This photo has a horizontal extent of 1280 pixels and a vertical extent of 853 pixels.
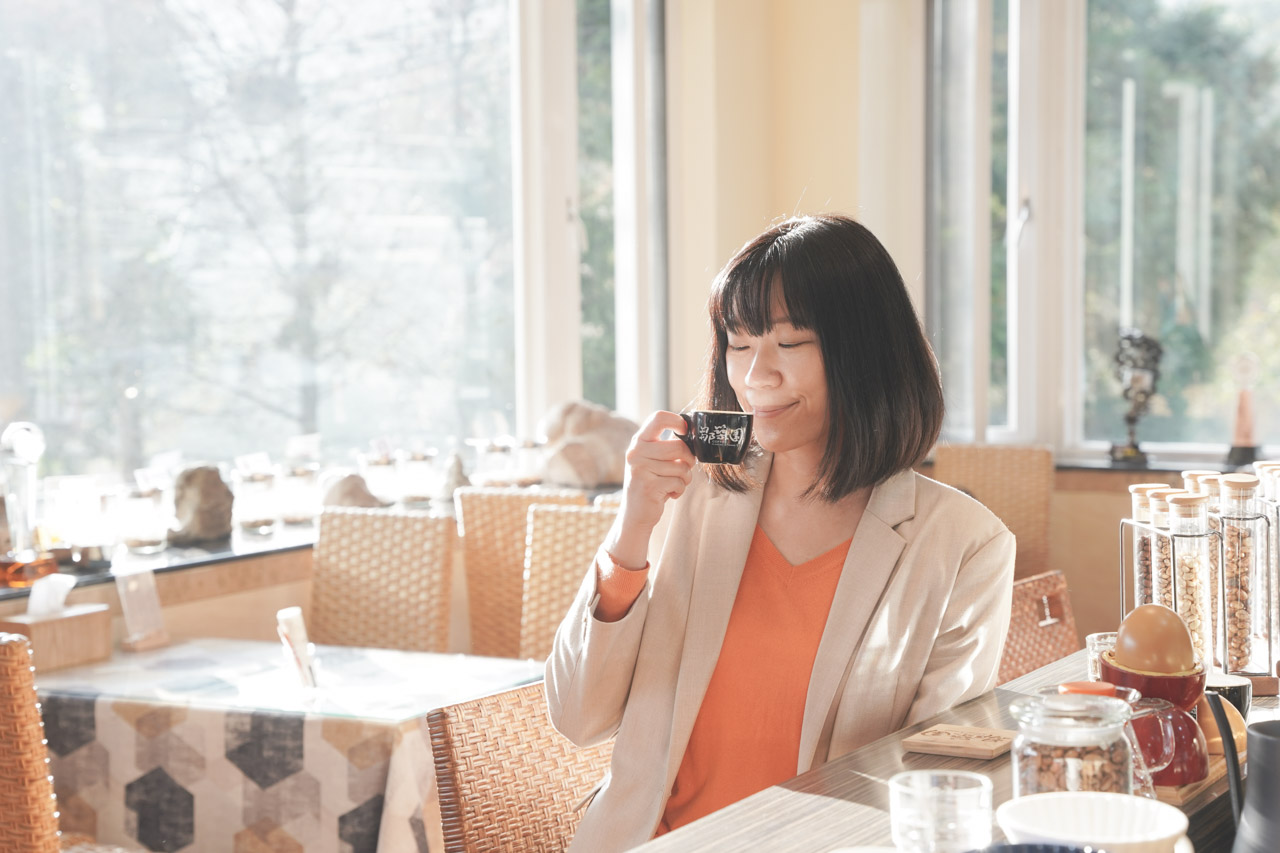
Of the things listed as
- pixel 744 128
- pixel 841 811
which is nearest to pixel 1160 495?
pixel 841 811

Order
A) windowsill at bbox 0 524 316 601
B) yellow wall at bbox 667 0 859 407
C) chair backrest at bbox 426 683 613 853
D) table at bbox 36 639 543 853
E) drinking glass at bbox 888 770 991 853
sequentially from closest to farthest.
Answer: drinking glass at bbox 888 770 991 853 < chair backrest at bbox 426 683 613 853 < table at bbox 36 639 543 853 < windowsill at bbox 0 524 316 601 < yellow wall at bbox 667 0 859 407

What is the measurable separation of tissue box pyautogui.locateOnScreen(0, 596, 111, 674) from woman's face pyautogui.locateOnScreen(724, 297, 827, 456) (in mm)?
1510

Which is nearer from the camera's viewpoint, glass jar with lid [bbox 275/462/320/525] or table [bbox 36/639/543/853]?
table [bbox 36/639/543/853]

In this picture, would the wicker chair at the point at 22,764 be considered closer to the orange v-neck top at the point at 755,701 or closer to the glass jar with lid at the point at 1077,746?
the orange v-neck top at the point at 755,701

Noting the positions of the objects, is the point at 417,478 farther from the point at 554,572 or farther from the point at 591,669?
the point at 591,669

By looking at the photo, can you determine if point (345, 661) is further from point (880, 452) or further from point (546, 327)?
point (546, 327)

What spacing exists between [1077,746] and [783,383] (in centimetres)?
68

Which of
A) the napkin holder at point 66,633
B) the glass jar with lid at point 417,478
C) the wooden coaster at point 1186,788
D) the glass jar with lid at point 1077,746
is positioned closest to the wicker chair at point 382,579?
the napkin holder at point 66,633

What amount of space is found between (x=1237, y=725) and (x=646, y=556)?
654mm

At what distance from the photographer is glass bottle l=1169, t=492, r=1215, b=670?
143 cm

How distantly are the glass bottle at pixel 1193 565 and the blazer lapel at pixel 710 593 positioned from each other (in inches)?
19.1

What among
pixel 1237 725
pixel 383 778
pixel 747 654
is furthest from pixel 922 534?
pixel 383 778

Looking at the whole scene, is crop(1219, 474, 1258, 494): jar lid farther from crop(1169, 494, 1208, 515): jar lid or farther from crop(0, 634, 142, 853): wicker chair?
crop(0, 634, 142, 853): wicker chair

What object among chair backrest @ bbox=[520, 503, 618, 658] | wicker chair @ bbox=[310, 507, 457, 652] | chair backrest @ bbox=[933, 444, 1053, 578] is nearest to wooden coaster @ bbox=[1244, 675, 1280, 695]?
chair backrest @ bbox=[520, 503, 618, 658]
